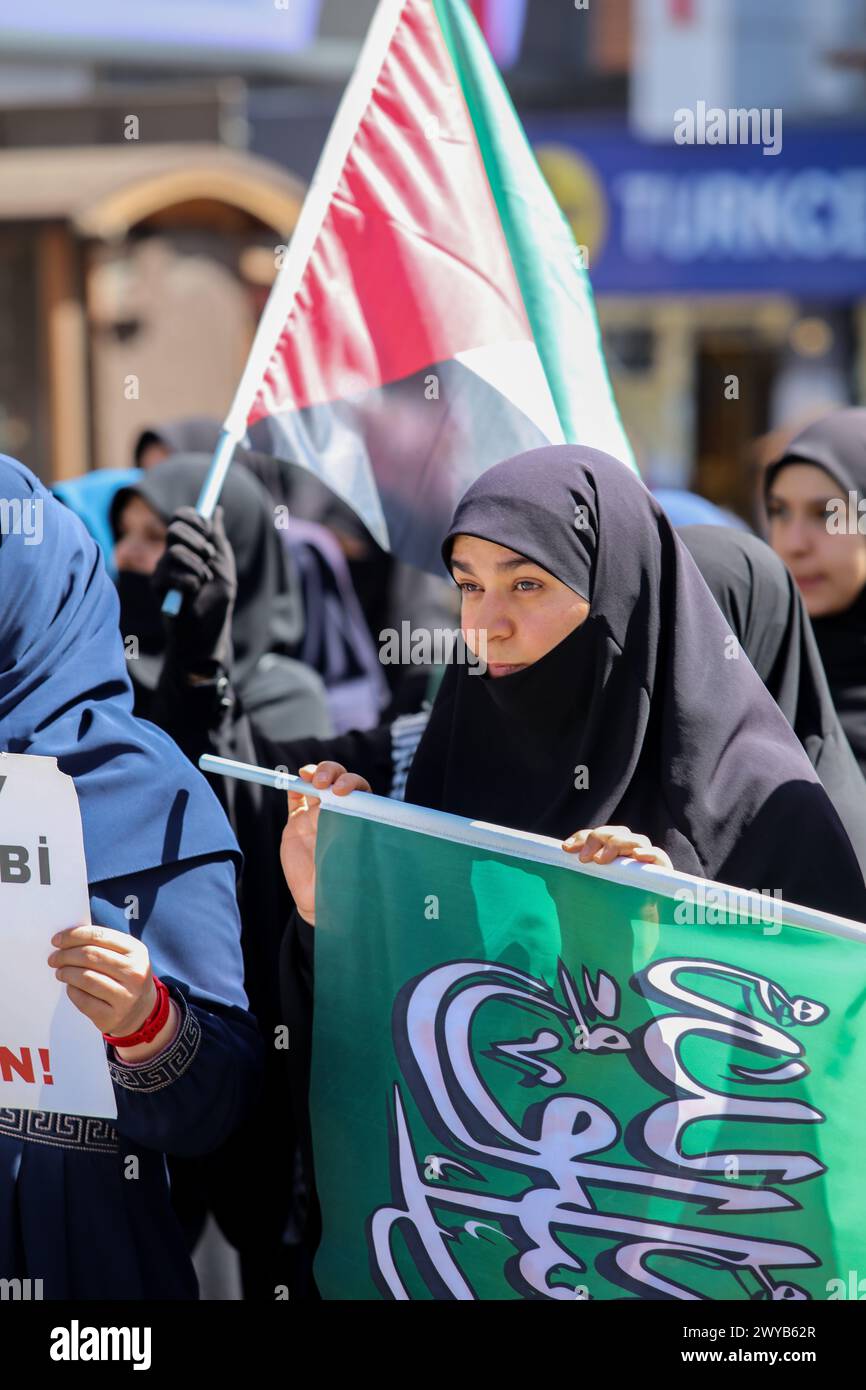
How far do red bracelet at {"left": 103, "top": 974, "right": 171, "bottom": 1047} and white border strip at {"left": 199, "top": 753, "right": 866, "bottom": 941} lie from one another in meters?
0.30

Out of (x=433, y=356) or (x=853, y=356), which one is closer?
(x=433, y=356)

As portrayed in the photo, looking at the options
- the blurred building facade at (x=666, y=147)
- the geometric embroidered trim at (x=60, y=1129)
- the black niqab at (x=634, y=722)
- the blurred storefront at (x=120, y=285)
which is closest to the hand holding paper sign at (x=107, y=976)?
the geometric embroidered trim at (x=60, y=1129)

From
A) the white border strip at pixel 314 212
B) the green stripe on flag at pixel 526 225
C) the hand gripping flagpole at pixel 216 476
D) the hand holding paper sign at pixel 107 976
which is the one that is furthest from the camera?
the green stripe on flag at pixel 526 225

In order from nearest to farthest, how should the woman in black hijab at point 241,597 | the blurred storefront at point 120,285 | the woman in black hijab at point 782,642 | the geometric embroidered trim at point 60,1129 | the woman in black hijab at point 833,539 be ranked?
the geometric embroidered trim at point 60,1129, the woman in black hijab at point 782,642, the woman in black hijab at point 833,539, the woman in black hijab at point 241,597, the blurred storefront at point 120,285

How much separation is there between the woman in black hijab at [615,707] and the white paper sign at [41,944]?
1.23ft

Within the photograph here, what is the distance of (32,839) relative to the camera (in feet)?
6.20

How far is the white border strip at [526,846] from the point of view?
185 centimetres

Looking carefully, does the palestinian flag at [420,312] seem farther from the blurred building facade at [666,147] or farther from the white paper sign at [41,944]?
the blurred building facade at [666,147]

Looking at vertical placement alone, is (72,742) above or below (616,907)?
above

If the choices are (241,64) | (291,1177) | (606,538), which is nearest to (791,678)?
(606,538)

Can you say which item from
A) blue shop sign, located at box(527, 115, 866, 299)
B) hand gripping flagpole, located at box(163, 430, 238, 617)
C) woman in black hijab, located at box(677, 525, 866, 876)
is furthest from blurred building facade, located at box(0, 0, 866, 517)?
woman in black hijab, located at box(677, 525, 866, 876)

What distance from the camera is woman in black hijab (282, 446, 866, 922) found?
6.76 feet

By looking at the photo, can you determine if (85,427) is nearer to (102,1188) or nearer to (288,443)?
(288,443)

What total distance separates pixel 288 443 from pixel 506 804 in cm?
101
